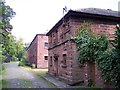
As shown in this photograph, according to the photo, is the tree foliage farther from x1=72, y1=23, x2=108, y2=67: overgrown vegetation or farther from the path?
the path

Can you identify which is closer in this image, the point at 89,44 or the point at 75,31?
the point at 89,44

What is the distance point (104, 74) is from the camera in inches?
415

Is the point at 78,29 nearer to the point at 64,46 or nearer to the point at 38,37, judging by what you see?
the point at 64,46

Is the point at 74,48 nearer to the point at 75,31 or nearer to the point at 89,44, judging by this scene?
the point at 75,31

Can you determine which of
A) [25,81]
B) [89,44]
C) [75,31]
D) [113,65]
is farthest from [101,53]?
[25,81]

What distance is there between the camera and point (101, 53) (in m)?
11.6

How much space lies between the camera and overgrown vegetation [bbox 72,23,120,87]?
31.9 feet

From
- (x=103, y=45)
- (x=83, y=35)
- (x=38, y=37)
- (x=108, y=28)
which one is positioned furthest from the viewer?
(x=38, y=37)

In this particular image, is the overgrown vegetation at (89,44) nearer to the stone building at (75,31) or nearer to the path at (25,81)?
the stone building at (75,31)

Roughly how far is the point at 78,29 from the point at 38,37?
23.4 metres

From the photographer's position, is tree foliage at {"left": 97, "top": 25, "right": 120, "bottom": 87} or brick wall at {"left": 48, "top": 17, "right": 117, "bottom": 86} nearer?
tree foliage at {"left": 97, "top": 25, "right": 120, "bottom": 87}

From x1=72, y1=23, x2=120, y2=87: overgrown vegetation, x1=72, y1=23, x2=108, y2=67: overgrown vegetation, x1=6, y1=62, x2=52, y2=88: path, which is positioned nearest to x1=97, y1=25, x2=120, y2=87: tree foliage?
x1=72, y1=23, x2=120, y2=87: overgrown vegetation

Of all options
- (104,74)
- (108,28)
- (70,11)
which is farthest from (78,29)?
(104,74)

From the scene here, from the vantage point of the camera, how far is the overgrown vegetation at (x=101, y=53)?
9.73 meters
